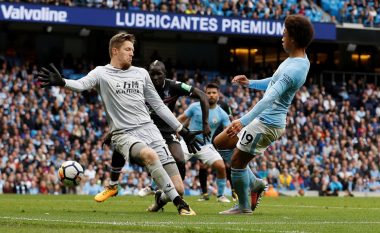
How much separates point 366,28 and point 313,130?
256 inches

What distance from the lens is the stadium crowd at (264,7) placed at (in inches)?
1389

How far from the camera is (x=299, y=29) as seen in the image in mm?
11492

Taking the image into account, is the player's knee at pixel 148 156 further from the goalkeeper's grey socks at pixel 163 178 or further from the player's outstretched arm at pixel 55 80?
the player's outstretched arm at pixel 55 80

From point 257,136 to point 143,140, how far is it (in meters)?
1.44

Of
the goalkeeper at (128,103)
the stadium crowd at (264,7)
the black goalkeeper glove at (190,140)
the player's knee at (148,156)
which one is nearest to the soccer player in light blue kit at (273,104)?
the black goalkeeper glove at (190,140)

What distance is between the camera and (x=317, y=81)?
42.0 metres

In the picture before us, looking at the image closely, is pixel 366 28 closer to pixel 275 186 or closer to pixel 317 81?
pixel 317 81

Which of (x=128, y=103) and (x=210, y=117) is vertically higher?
(x=128, y=103)

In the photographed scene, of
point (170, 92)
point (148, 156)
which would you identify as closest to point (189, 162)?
point (170, 92)

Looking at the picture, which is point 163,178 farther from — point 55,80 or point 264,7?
point 264,7

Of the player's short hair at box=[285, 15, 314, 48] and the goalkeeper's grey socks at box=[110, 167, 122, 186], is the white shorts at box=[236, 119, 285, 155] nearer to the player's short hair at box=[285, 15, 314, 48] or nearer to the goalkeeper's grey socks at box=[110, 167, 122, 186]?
the player's short hair at box=[285, 15, 314, 48]

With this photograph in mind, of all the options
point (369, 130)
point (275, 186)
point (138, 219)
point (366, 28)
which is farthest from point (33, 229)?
point (366, 28)

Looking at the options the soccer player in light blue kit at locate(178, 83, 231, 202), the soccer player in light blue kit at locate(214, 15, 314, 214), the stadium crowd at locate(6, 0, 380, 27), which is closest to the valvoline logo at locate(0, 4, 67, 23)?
the stadium crowd at locate(6, 0, 380, 27)

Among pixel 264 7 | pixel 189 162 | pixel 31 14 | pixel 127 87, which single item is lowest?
pixel 189 162
